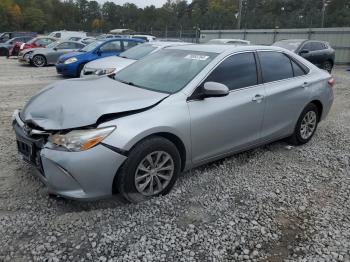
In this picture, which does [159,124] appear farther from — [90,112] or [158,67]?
[158,67]

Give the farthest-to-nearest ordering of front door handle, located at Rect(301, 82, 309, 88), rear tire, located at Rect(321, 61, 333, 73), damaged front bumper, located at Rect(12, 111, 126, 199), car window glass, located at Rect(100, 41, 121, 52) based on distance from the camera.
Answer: rear tire, located at Rect(321, 61, 333, 73) → car window glass, located at Rect(100, 41, 121, 52) → front door handle, located at Rect(301, 82, 309, 88) → damaged front bumper, located at Rect(12, 111, 126, 199)

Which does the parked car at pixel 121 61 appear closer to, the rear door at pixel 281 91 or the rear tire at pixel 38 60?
the rear door at pixel 281 91

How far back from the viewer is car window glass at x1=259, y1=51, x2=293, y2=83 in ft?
15.5

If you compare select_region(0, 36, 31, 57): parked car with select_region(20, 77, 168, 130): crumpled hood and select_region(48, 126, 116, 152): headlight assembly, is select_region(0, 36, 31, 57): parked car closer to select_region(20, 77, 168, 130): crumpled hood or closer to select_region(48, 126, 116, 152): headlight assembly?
select_region(20, 77, 168, 130): crumpled hood

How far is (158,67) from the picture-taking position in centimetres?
446

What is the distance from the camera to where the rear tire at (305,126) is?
17.6 feet

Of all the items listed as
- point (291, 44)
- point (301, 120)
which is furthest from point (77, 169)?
point (291, 44)

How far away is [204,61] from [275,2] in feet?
226

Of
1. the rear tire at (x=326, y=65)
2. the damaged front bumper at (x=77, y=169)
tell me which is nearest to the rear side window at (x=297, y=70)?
the damaged front bumper at (x=77, y=169)

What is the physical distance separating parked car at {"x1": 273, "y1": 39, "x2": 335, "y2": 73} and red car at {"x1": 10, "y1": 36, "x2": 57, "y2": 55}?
13661mm

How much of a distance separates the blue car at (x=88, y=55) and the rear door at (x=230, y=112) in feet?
29.1

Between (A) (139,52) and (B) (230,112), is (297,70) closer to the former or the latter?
(B) (230,112)

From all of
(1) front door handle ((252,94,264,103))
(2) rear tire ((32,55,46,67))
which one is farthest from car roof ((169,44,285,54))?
(2) rear tire ((32,55,46,67))

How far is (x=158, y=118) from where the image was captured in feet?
11.4
